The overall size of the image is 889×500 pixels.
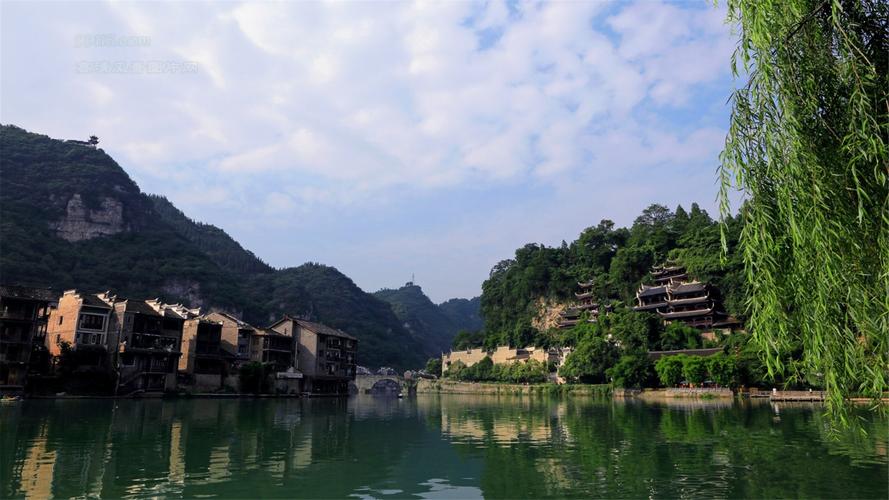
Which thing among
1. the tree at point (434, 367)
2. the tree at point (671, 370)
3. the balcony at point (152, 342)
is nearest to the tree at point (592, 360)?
the tree at point (671, 370)

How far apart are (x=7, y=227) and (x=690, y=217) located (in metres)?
119

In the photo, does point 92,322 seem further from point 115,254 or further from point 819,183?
point 115,254

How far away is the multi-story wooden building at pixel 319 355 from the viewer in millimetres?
73312

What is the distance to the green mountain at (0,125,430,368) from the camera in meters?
91.0

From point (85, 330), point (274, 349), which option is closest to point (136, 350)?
point (85, 330)

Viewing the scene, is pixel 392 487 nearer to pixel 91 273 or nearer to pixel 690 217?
pixel 91 273

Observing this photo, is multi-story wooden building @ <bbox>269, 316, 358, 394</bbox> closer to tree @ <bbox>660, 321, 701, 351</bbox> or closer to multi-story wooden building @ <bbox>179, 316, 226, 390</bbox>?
multi-story wooden building @ <bbox>179, 316, 226, 390</bbox>

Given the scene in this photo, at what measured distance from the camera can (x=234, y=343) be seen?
6812cm

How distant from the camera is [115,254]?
108 metres

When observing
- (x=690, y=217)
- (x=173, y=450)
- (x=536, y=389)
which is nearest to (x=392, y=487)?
(x=173, y=450)

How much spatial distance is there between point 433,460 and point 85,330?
47.8 m

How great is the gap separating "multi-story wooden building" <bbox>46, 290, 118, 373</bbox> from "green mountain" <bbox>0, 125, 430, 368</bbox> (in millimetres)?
31803

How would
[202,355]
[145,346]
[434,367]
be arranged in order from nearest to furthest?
[145,346]
[202,355]
[434,367]

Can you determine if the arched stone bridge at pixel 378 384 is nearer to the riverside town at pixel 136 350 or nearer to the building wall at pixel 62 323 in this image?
the riverside town at pixel 136 350
